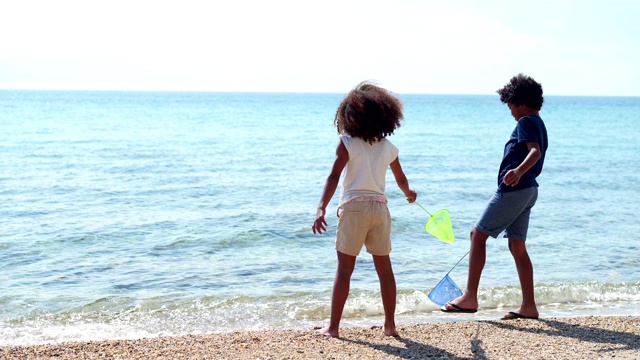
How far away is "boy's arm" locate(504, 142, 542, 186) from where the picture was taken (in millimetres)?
5246

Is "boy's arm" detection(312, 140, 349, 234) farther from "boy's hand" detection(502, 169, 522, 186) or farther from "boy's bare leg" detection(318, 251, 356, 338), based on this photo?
"boy's hand" detection(502, 169, 522, 186)

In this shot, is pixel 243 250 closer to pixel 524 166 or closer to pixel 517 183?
pixel 517 183

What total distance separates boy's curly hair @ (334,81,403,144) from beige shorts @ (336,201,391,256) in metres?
0.43

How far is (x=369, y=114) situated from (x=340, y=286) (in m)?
1.17

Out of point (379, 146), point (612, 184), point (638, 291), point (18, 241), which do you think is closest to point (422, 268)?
point (638, 291)

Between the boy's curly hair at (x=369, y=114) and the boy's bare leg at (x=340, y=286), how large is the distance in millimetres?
802

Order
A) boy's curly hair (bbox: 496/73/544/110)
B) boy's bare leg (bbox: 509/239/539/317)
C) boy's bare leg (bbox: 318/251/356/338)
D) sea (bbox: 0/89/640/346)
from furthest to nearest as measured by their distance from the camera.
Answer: sea (bbox: 0/89/640/346)
boy's bare leg (bbox: 509/239/539/317)
boy's curly hair (bbox: 496/73/544/110)
boy's bare leg (bbox: 318/251/356/338)

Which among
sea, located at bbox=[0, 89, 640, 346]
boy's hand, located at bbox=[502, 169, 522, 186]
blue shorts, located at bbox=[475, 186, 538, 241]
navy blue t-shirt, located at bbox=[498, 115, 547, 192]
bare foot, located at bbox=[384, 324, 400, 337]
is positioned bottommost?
sea, located at bbox=[0, 89, 640, 346]

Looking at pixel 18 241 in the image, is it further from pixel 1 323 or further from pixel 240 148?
pixel 240 148

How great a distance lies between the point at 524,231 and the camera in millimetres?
5629

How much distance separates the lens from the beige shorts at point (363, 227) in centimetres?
490

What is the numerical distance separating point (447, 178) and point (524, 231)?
1163 centimetres

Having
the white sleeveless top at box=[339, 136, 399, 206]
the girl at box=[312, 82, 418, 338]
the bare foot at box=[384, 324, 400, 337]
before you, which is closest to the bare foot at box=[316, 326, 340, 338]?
the bare foot at box=[384, 324, 400, 337]

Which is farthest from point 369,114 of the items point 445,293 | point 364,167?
point 445,293
